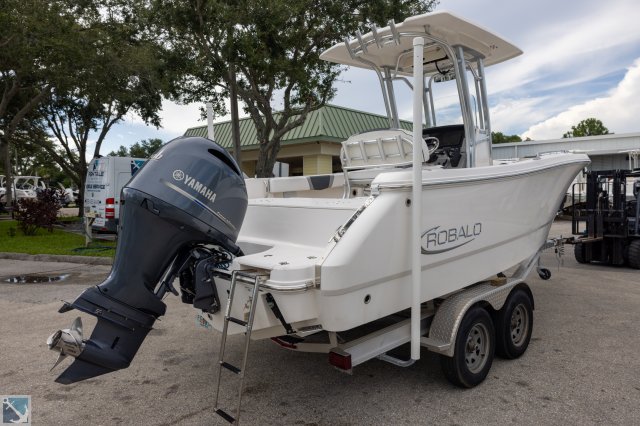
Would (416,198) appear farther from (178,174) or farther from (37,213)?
(37,213)

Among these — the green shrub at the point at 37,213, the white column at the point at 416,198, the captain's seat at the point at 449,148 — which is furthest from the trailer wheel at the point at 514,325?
the green shrub at the point at 37,213

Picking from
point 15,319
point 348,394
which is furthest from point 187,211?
point 15,319

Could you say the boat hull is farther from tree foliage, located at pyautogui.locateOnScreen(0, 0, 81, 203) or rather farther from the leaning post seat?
tree foliage, located at pyautogui.locateOnScreen(0, 0, 81, 203)

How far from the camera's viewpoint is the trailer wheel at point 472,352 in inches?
139

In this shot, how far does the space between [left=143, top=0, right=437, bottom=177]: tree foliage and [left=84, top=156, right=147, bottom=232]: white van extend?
317cm

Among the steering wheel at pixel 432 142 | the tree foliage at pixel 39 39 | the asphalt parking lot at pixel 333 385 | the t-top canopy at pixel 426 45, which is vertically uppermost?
the tree foliage at pixel 39 39

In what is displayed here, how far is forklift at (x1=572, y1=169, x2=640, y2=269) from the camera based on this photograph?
9078 millimetres

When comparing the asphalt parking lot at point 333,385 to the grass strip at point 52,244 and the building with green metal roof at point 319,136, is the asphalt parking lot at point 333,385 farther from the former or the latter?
the building with green metal roof at point 319,136

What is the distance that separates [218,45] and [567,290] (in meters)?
9.26

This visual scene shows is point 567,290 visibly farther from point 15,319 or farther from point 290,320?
point 15,319

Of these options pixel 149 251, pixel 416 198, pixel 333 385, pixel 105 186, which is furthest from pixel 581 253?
pixel 105 186

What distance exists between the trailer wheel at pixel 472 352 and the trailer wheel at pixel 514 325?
22 centimetres

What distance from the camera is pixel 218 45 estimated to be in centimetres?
1148

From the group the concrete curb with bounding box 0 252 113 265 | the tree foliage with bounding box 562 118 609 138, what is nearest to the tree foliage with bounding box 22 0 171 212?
the concrete curb with bounding box 0 252 113 265
